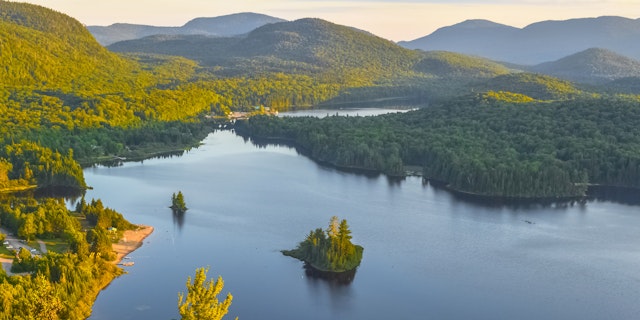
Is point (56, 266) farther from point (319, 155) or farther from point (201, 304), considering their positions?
point (319, 155)

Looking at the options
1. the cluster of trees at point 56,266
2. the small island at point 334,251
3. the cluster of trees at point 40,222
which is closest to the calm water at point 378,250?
the small island at point 334,251

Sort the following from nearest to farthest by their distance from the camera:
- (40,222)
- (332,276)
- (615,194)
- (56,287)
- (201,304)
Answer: (201,304) → (56,287) → (332,276) → (40,222) → (615,194)

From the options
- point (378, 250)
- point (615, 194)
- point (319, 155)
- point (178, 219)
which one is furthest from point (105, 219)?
point (615, 194)

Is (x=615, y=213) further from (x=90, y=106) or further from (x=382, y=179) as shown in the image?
(x=90, y=106)

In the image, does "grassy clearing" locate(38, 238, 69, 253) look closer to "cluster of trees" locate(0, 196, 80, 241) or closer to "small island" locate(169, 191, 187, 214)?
"cluster of trees" locate(0, 196, 80, 241)

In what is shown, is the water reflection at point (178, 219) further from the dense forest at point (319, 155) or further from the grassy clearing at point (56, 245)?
the grassy clearing at point (56, 245)

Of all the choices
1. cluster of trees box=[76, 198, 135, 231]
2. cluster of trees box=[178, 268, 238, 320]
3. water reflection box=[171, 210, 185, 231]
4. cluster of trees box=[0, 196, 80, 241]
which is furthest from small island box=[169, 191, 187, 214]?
cluster of trees box=[178, 268, 238, 320]
